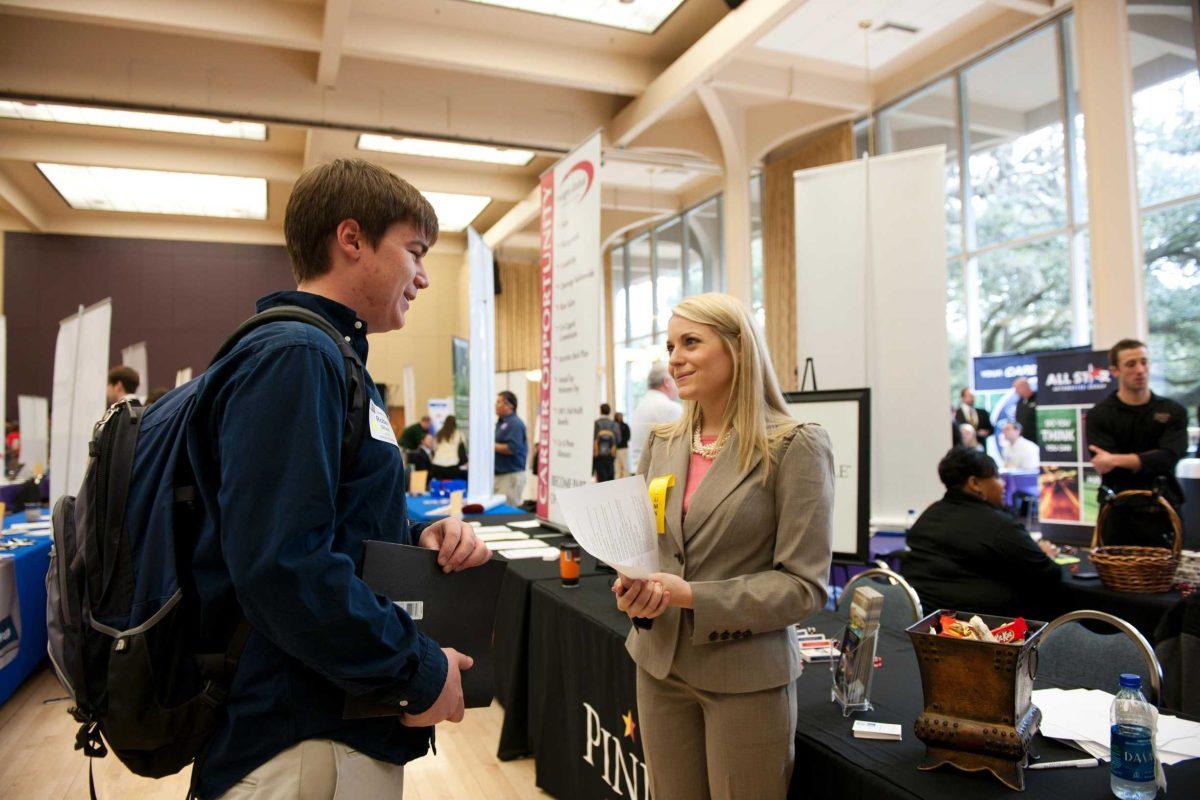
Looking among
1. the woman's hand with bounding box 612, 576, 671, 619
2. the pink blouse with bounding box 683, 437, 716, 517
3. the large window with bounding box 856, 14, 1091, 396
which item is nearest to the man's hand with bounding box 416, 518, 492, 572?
the woman's hand with bounding box 612, 576, 671, 619

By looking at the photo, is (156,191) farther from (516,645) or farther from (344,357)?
(344,357)

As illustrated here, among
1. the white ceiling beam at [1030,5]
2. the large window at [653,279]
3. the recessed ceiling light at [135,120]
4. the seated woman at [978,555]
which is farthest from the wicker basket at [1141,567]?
the large window at [653,279]

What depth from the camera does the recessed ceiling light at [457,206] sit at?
12.8 metres

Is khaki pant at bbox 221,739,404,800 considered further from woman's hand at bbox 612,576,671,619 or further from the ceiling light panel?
the ceiling light panel

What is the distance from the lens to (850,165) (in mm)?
4164

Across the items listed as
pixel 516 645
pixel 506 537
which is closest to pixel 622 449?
pixel 506 537

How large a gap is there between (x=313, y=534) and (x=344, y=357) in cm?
22

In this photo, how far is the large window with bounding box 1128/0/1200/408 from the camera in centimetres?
637

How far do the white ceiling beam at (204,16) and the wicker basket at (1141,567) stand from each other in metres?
7.42

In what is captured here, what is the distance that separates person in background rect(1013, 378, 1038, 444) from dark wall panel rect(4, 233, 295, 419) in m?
11.7

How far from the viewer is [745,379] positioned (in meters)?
1.56

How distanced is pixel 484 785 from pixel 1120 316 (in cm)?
603

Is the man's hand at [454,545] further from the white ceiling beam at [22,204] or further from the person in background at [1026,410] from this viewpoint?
the white ceiling beam at [22,204]

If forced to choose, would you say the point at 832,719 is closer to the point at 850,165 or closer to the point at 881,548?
the point at 881,548
